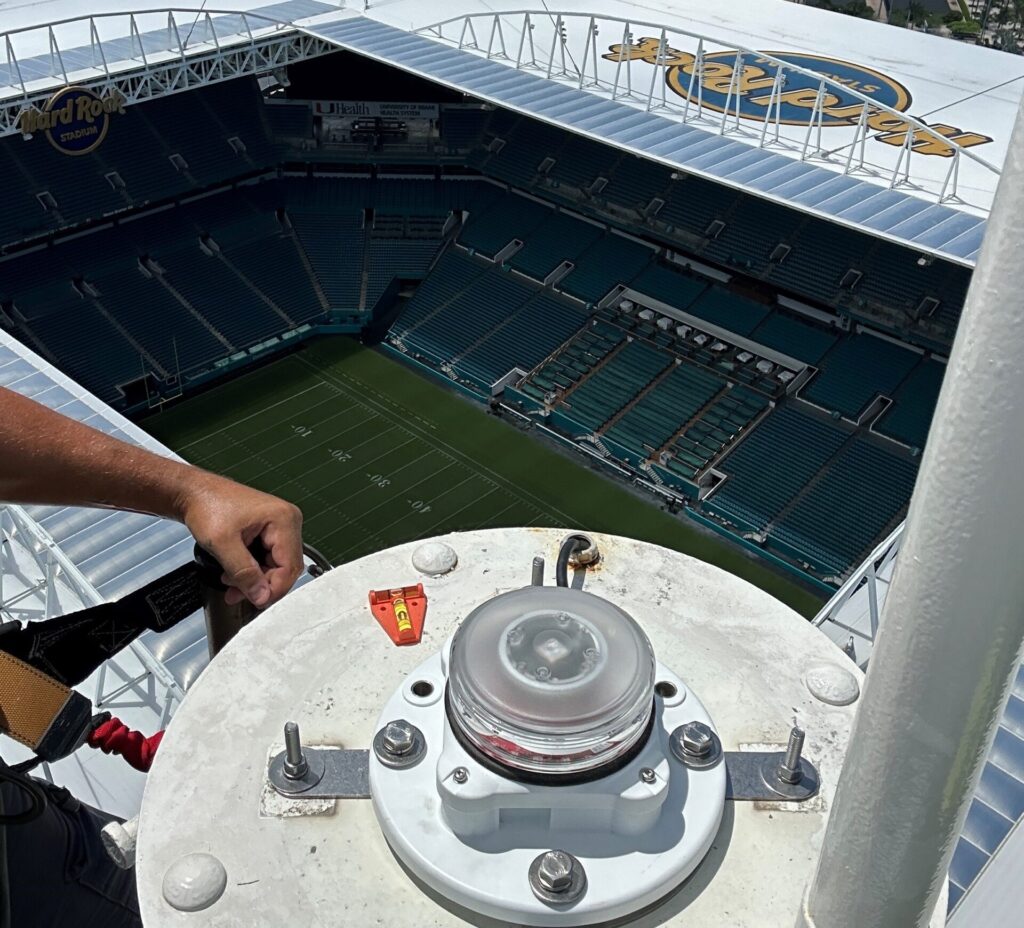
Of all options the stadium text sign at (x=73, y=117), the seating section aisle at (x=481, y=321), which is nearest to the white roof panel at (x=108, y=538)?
the stadium text sign at (x=73, y=117)

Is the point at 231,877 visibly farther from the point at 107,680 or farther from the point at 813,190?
the point at 813,190

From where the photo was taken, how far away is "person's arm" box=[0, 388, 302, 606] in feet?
16.0

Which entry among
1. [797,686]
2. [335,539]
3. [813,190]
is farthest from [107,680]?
[813,190]

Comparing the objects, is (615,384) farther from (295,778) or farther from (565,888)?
(565,888)

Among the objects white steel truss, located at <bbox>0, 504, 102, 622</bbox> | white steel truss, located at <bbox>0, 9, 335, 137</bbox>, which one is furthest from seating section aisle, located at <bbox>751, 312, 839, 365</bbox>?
white steel truss, located at <bbox>0, 504, 102, 622</bbox>

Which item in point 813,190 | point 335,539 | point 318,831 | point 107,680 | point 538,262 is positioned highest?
point 318,831

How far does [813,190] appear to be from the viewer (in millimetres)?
29969

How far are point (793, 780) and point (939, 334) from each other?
117 feet

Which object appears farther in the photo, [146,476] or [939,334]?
[939,334]

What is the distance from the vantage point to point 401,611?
586 cm

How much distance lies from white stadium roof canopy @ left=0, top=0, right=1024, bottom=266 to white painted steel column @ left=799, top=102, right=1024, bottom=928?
2560 cm

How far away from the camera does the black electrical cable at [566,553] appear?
5.77m

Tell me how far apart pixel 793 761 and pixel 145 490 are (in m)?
3.43

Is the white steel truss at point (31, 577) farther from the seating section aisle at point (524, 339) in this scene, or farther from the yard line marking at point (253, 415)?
the seating section aisle at point (524, 339)
